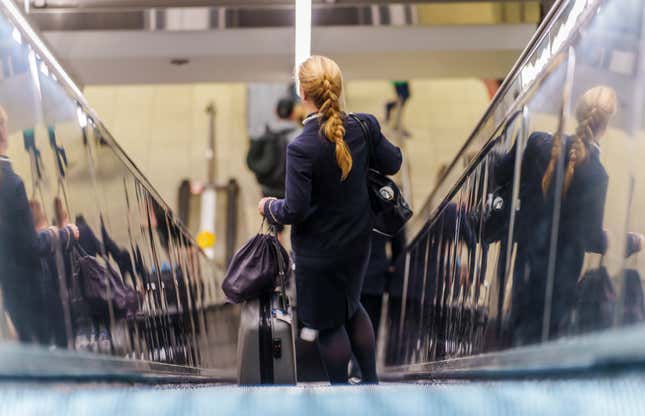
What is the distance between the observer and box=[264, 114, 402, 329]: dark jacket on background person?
4109 mm

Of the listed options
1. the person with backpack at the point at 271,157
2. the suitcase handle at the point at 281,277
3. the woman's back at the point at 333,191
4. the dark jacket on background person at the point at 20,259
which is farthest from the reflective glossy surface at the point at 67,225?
the person with backpack at the point at 271,157

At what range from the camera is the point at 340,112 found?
4145 millimetres

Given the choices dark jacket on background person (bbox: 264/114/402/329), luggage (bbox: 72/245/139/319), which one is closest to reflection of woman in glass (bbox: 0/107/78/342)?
luggage (bbox: 72/245/139/319)

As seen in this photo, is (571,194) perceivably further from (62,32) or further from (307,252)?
(62,32)

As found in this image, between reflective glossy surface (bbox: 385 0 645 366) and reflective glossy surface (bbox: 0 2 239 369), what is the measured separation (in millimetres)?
1406

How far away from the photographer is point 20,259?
9.32 ft

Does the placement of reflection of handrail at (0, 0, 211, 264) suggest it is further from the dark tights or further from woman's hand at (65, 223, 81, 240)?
the dark tights

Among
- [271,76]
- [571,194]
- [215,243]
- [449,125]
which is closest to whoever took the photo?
[571,194]

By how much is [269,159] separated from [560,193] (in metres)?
12.2

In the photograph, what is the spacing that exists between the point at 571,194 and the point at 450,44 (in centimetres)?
649

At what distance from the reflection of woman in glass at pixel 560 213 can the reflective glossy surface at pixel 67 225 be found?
4.63ft

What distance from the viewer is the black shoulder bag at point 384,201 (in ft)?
14.2

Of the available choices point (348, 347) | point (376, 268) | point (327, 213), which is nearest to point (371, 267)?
point (376, 268)

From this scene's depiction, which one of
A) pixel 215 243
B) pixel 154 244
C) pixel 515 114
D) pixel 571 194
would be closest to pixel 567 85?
pixel 571 194
